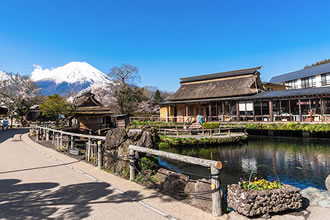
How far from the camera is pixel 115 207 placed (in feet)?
14.5

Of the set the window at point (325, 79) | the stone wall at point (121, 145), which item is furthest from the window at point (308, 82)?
the stone wall at point (121, 145)

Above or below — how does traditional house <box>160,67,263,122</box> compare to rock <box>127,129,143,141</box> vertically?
above

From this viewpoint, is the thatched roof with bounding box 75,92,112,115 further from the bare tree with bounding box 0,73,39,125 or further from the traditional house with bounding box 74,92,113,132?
the bare tree with bounding box 0,73,39,125

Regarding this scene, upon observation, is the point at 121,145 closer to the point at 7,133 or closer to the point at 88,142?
the point at 88,142

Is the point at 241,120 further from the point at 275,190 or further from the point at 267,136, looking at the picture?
the point at 275,190

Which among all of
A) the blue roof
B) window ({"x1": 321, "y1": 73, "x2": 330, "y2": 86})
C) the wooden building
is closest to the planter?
the wooden building

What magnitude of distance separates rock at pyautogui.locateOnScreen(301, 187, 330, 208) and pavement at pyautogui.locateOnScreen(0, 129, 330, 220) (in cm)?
23

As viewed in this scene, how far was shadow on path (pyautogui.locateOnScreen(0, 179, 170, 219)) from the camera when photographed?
4117mm

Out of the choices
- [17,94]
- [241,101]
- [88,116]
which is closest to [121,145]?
[88,116]

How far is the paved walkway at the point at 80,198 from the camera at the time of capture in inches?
161

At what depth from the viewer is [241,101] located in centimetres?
2748

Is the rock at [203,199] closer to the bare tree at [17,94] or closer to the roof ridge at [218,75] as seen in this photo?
the roof ridge at [218,75]

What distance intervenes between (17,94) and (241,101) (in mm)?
40701

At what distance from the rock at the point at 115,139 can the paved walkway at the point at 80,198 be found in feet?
3.36
